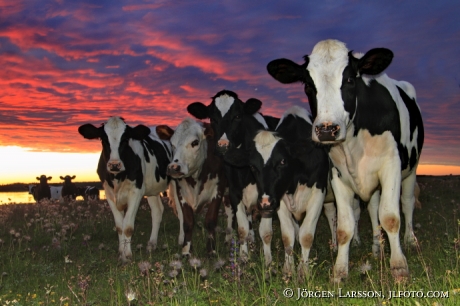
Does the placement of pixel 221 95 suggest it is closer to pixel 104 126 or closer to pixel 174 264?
pixel 104 126

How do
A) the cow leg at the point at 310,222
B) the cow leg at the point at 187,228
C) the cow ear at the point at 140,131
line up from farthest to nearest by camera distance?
1. the cow ear at the point at 140,131
2. the cow leg at the point at 187,228
3. the cow leg at the point at 310,222

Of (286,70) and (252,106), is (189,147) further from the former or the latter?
(286,70)

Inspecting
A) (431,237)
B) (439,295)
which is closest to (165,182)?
(431,237)

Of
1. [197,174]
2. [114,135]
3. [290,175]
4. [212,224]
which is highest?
[114,135]

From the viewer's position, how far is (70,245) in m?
12.1

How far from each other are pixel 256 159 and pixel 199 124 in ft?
11.2

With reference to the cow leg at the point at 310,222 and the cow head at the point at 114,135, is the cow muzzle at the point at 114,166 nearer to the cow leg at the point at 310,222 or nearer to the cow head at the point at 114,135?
the cow head at the point at 114,135

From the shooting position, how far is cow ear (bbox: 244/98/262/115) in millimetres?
10117

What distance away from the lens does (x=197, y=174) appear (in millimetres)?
11039

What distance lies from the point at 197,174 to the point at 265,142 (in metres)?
3.09

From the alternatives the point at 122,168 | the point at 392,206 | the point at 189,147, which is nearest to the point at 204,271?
the point at 392,206

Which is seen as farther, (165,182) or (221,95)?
(165,182)

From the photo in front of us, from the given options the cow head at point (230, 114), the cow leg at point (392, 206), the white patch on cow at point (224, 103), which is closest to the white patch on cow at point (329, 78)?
the cow leg at point (392, 206)

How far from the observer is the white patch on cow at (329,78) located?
5.92 metres
